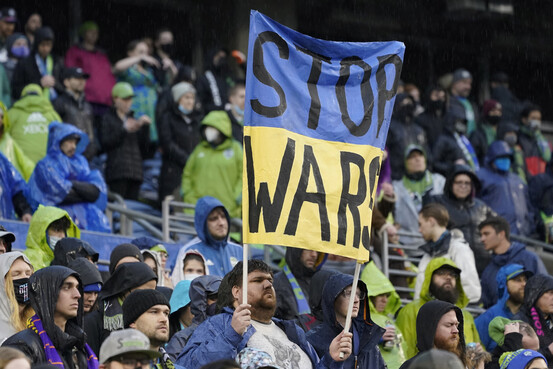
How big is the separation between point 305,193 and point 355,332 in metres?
1.04

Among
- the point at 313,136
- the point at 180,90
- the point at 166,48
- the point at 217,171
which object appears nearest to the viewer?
the point at 313,136

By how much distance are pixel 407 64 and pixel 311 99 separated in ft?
48.1

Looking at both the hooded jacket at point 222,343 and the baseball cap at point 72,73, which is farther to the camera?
the baseball cap at point 72,73

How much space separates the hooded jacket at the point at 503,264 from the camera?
12922 millimetres

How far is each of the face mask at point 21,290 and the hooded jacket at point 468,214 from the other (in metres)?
6.47

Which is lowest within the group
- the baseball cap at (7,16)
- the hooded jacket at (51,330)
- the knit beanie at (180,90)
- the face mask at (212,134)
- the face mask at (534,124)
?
the hooded jacket at (51,330)

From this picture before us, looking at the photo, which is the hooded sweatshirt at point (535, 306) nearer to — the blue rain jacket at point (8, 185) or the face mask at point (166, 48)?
the blue rain jacket at point (8, 185)

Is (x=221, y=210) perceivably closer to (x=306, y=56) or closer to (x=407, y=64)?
(x=306, y=56)

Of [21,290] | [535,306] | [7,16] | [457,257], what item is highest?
[7,16]

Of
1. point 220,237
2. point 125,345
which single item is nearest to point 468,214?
point 220,237

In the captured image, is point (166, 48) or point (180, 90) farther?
point (166, 48)

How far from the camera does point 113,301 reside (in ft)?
29.5

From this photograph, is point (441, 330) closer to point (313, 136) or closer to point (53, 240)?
point (313, 136)

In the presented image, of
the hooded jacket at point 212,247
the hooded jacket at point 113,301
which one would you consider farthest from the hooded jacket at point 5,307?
the hooded jacket at point 212,247
